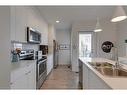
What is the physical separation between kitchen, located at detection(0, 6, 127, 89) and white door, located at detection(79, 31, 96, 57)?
4.3 inches

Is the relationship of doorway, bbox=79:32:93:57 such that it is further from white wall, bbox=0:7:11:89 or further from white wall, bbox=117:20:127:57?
white wall, bbox=0:7:11:89

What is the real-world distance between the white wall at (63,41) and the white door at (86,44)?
3.12 meters

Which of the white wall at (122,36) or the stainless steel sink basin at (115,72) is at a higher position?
the white wall at (122,36)

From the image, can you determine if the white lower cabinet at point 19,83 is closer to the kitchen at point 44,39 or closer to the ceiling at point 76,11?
the kitchen at point 44,39

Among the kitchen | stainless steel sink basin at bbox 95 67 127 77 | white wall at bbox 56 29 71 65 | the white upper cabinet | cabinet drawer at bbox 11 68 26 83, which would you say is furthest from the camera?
white wall at bbox 56 29 71 65

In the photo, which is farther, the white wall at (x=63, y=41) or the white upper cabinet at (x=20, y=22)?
the white wall at (x=63, y=41)

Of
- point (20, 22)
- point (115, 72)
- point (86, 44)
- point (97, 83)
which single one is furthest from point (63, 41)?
point (97, 83)

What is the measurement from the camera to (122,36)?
7152 millimetres

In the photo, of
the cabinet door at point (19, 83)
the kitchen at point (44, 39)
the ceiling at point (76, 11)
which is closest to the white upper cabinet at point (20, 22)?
the kitchen at point (44, 39)

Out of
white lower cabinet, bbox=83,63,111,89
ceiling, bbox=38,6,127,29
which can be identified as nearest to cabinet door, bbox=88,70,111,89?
white lower cabinet, bbox=83,63,111,89

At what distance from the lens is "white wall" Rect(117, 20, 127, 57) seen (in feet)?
22.3

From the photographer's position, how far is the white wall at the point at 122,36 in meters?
6.79

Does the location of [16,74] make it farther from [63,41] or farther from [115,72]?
[63,41]

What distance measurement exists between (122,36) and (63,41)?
15.7 ft
